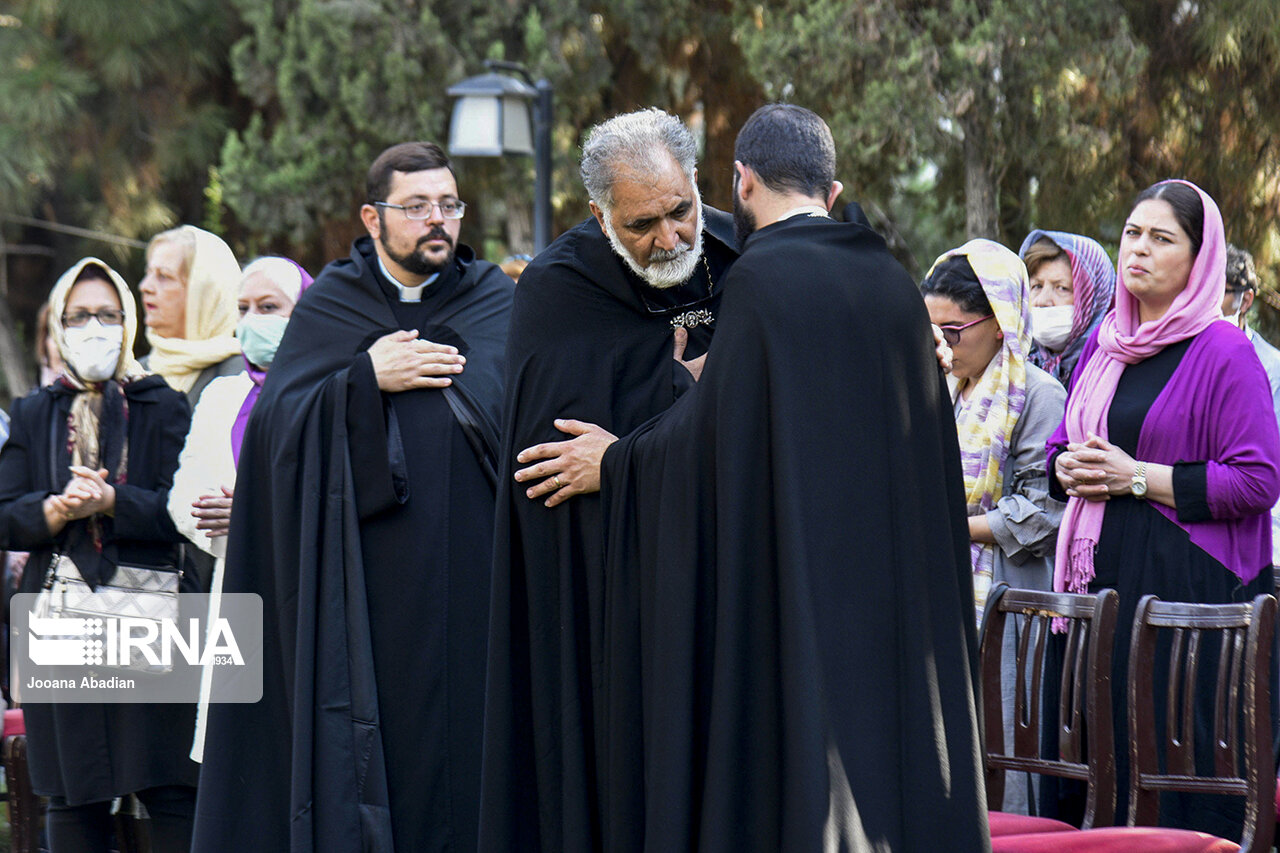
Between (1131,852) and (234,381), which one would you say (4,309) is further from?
(1131,852)

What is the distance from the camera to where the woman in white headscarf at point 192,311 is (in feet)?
17.3

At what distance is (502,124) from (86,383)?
5880 millimetres

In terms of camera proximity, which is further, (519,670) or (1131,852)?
(519,670)

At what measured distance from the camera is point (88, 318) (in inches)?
197

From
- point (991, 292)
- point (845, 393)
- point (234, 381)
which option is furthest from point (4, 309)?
point (845, 393)

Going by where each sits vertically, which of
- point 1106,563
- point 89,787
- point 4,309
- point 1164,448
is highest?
point 4,309

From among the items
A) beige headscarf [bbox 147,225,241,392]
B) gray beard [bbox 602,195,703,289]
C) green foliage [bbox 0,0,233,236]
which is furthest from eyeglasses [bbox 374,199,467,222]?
green foliage [bbox 0,0,233,236]

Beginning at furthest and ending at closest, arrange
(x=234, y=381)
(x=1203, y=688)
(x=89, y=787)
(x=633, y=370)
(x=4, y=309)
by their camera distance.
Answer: (x=4, y=309)
(x=234, y=381)
(x=89, y=787)
(x=1203, y=688)
(x=633, y=370)

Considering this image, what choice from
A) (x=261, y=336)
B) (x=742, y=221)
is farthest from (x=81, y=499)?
(x=742, y=221)

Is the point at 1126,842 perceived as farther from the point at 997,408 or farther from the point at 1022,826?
the point at 997,408

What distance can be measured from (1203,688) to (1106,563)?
0.49 m

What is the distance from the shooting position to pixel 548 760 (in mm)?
3518

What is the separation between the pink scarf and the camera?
427 centimetres

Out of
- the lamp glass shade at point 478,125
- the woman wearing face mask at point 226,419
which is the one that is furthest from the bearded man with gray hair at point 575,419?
the lamp glass shade at point 478,125
